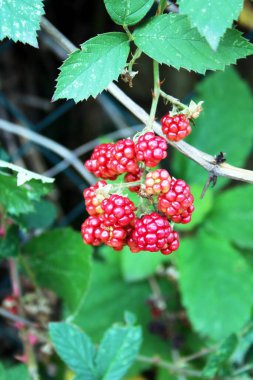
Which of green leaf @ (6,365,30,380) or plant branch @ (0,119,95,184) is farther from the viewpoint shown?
plant branch @ (0,119,95,184)

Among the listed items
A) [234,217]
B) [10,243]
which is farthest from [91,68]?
[234,217]

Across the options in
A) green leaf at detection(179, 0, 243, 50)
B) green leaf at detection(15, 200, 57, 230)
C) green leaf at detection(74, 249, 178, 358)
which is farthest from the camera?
green leaf at detection(74, 249, 178, 358)

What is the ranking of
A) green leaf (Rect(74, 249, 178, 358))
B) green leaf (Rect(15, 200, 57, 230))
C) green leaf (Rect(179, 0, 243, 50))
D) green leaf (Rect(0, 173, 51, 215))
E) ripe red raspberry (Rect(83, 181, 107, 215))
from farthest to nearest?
green leaf (Rect(74, 249, 178, 358)), green leaf (Rect(15, 200, 57, 230)), green leaf (Rect(0, 173, 51, 215)), ripe red raspberry (Rect(83, 181, 107, 215)), green leaf (Rect(179, 0, 243, 50))

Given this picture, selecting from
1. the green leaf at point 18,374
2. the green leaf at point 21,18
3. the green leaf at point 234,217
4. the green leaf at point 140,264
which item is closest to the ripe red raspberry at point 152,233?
the green leaf at point 21,18

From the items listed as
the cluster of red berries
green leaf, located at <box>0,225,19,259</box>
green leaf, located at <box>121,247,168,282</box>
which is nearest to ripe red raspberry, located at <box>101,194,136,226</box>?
the cluster of red berries

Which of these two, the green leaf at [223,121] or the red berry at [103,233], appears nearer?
the red berry at [103,233]

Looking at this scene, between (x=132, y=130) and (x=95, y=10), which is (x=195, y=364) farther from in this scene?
(x=95, y=10)

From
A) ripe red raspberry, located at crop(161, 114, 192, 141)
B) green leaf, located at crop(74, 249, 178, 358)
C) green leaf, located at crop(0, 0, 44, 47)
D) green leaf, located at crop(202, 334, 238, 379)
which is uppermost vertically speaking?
green leaf, located at crop(0, 0, 44, 47)

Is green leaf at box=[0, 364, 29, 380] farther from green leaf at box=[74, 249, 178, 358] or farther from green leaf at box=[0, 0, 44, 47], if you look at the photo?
green leaf at box=[0, 0, 44, 47]

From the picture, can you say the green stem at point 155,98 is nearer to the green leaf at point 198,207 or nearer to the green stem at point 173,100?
the green stem at point 173,100
